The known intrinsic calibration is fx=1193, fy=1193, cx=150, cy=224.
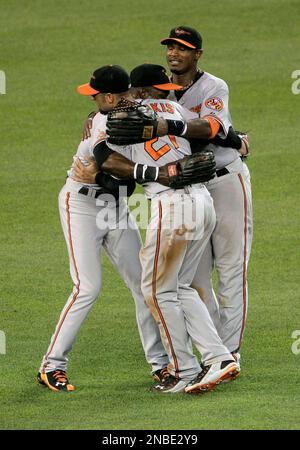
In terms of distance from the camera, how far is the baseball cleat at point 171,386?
712 cm

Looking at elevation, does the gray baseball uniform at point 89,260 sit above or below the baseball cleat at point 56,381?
above

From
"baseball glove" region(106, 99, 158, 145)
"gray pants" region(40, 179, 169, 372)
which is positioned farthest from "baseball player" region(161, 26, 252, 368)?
"baseball glove" region(106, 99, 158, 145)

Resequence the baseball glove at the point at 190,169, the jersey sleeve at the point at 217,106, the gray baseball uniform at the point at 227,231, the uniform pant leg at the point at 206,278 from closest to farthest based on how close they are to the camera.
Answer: the baseball glove at the point at 190,169 < the jersey sleeve at the point at 217,106 < the gray baseball uniform at the point at 227,231 < the uniform pant leg at the point at 206,278

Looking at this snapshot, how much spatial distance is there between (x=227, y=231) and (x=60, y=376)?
55.6 inches

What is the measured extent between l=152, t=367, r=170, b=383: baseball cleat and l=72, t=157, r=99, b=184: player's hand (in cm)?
124

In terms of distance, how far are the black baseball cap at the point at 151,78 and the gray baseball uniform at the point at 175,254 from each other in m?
0.10

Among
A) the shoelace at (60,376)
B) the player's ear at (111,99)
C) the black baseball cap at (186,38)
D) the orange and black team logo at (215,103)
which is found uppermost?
the black baseball cap at (186,38)

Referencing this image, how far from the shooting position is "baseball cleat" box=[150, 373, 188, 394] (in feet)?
23.4

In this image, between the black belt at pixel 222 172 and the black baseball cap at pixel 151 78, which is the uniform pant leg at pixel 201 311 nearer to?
the black belt at pixel 222 172

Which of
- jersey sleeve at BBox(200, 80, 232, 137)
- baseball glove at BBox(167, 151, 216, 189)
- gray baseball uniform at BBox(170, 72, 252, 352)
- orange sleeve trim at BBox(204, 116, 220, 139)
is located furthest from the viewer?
gray baseball uniform at BBox(170, 72, 252, 352)

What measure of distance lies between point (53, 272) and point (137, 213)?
1.42 meters

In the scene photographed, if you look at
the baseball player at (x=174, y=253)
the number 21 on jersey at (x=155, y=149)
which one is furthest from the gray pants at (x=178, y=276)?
the number 21 on jersey at (x=155, y=149)

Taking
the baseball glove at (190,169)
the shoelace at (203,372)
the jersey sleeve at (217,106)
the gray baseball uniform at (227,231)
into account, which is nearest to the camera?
the baseball glove at (190,169)

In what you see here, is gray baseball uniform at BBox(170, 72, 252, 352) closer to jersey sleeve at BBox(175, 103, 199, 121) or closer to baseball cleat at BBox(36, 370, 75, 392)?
jersey sleeve at BBox(175, 103, 199, 121)
